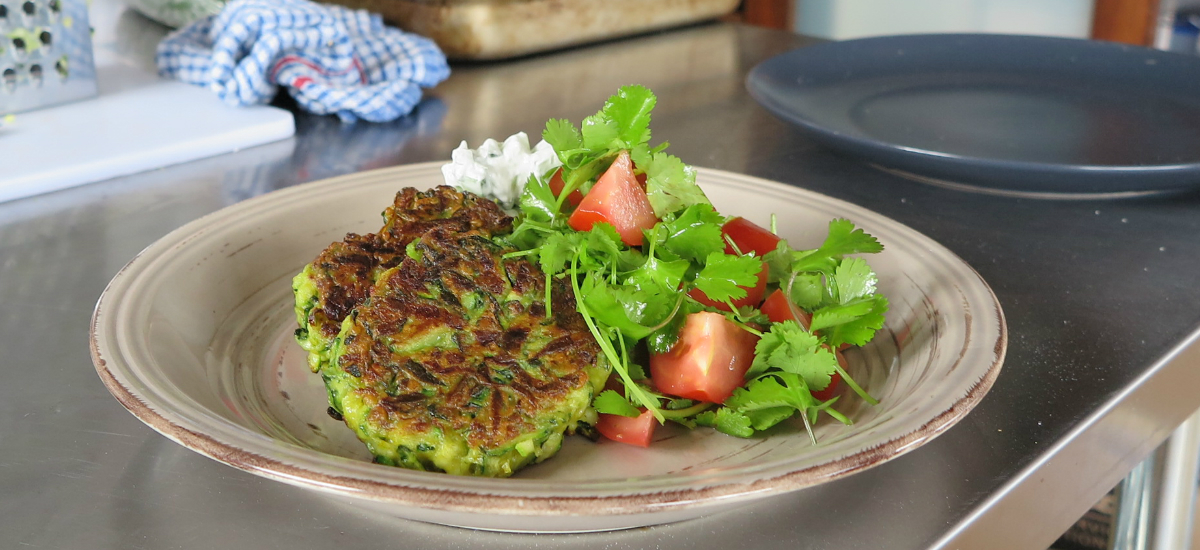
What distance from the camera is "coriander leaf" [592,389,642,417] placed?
692mm

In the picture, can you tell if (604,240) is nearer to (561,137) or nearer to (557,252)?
(557,252)

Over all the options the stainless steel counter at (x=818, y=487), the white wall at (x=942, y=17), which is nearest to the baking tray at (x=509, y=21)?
the stainless steel counter at (x=818, y=487)

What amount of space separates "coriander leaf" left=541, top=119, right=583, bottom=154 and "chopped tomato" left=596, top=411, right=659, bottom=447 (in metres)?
0.27

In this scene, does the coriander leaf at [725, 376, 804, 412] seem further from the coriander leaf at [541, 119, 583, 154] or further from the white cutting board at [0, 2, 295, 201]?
the white cutting board at [0, 2, 295, 201]

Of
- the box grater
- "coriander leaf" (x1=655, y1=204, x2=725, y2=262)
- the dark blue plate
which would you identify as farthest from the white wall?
"coriander leaf" (x1=655, y1=204, x2=725, y2=262)

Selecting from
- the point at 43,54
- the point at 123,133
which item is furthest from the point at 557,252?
the point at 43,54

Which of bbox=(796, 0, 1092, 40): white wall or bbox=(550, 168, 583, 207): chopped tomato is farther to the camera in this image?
bbox=(796, 0, 1092, 40): white wall

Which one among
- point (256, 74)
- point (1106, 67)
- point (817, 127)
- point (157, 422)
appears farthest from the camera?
point (1106, 67)

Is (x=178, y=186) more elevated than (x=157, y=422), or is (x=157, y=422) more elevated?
(x=157, y=422)

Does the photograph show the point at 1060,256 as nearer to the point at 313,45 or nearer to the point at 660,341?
the point at 660,341

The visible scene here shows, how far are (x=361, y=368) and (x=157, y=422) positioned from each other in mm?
150

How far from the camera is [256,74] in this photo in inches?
64.6

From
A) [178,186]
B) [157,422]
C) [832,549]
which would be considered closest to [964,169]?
[832,549]

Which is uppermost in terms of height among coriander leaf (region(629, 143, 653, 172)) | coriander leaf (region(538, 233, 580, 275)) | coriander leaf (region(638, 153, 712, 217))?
coriander leaf (region(629, 143, 653, 172))
